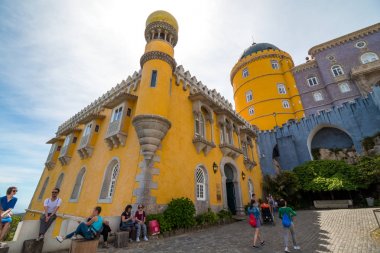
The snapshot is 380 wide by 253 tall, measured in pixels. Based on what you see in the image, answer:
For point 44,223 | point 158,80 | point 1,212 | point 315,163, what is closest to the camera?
point 1,212

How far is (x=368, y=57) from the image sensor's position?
2894cm

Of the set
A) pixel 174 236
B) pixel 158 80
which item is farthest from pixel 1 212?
pixel 158 80

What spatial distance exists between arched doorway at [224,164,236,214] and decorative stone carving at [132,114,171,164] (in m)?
8.59

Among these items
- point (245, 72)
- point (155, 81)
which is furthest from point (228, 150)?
point (245, 72)

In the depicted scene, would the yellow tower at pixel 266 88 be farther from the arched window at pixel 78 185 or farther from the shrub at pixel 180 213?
the arched window at pixel 78 185

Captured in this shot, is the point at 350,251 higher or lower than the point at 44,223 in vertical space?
lower

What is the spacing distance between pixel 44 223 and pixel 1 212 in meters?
1.11

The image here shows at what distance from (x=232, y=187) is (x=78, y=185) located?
13.1 m

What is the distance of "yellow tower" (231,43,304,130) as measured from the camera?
1270 inches

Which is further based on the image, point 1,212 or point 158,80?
point 158,80

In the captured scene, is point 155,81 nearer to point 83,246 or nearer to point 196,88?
point 196,88

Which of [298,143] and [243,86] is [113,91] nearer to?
[298,143]

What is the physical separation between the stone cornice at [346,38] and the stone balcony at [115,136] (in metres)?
38.2

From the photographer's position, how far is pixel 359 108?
2156 centimetres
